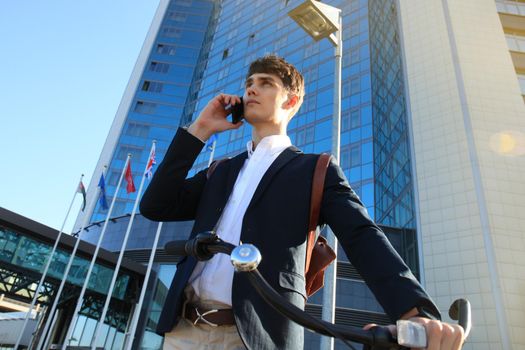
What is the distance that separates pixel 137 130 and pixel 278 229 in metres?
43.0

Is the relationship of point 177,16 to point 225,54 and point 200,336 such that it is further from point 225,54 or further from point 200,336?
point 200,336

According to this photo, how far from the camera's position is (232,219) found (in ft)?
6.22

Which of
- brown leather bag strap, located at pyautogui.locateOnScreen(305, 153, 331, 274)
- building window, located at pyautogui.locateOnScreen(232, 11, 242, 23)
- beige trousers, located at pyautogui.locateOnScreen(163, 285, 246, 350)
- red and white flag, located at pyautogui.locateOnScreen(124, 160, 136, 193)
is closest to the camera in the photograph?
beige trousers, located at pyautogui.locateOnScreen(163, 285, 246, 350)

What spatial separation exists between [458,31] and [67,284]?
978 inches

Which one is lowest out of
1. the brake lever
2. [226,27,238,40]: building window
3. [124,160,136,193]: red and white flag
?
the brake lever

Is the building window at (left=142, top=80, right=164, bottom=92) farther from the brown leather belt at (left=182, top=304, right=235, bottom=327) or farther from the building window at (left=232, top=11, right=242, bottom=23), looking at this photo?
the brown leather belt at (left=182, top=304, right=235, bottom=327)

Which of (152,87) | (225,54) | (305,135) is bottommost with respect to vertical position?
(305,135)

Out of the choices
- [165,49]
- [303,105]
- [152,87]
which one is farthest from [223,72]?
[165,49]

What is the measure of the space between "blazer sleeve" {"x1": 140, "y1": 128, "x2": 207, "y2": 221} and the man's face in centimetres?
36

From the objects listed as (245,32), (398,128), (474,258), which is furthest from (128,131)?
(474,258)

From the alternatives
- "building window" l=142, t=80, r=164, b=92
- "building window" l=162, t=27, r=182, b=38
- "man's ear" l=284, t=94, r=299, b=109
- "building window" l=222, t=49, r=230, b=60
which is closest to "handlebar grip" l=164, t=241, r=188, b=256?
"man's ear" l=284, t=94, r=299, b=109

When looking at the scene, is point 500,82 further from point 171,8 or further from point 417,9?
point 171,8

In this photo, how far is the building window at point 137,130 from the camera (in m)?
42.3

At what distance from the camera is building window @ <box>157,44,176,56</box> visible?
4838 cm
